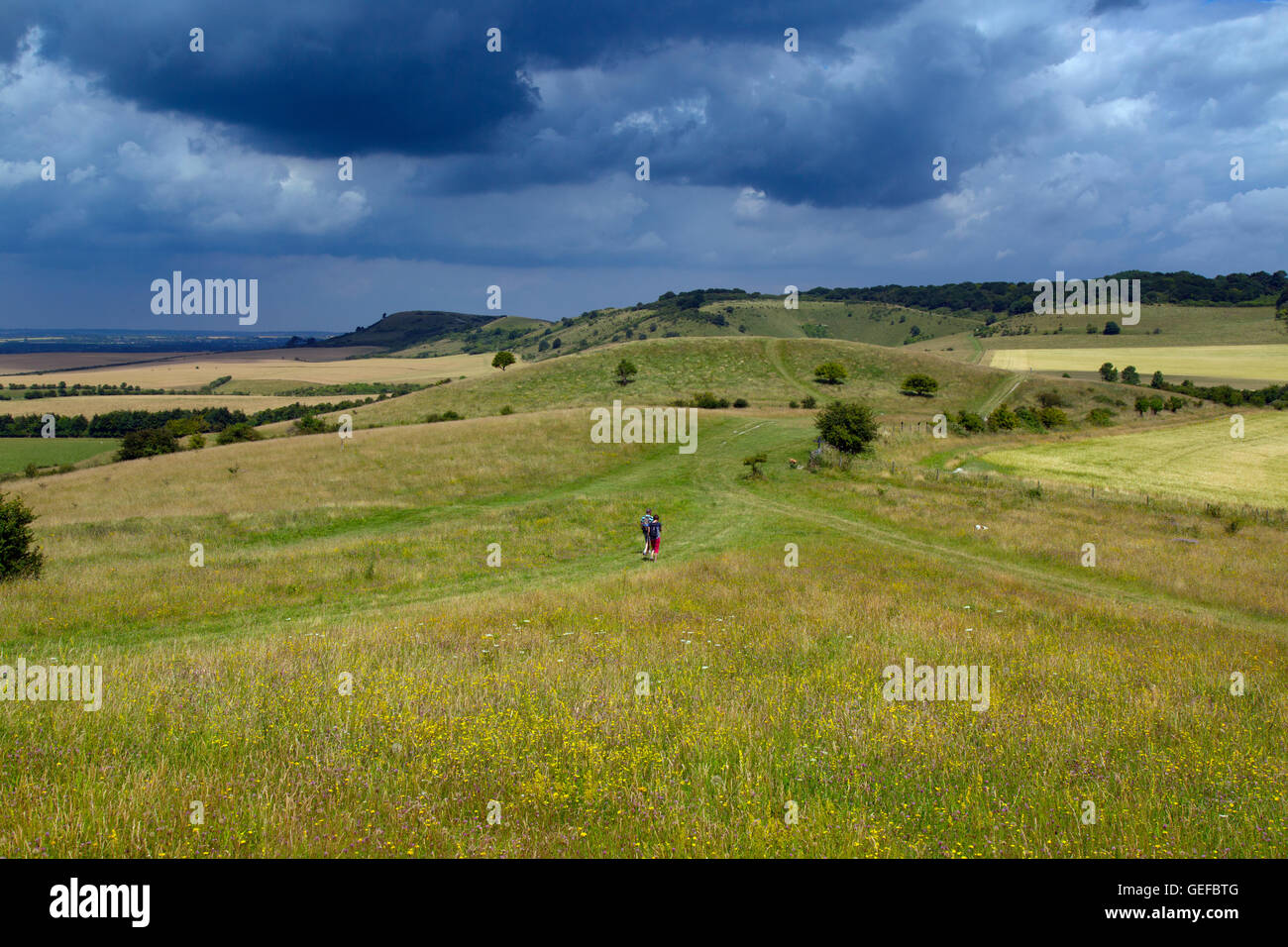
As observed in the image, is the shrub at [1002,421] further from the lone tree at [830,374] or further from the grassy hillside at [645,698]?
the grassy hillside at [645,698]

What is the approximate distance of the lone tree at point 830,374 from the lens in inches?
3905

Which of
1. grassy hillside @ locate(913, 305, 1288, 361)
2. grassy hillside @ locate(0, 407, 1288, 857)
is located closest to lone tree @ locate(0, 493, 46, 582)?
grassy hillside @ locate(0, 407, 1288, 857)

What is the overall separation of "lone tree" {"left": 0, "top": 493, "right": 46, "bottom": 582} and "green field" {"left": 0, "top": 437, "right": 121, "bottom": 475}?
66.8m

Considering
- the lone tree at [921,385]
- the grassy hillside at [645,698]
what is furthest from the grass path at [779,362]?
the grassy hillside at [645,698]

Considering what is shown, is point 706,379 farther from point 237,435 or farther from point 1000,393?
point 237,435

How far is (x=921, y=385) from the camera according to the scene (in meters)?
94.3

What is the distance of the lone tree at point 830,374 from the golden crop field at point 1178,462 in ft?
138

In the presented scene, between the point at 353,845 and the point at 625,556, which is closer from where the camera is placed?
the point at 353,845

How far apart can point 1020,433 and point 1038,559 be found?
140 ft

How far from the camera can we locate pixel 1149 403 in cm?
7988

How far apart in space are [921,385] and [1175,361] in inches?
2509

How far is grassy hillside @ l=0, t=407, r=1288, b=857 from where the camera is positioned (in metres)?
5.31
